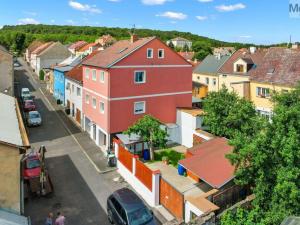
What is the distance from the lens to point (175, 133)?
102 feet

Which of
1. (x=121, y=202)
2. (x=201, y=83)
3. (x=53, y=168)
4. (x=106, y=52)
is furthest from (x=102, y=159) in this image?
(x=201, y=83)

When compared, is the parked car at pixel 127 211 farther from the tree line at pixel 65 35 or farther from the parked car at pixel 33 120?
the tree line at pixel 65 35

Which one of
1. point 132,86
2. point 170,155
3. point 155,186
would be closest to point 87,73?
point 132,86

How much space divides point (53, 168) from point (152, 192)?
983 cm

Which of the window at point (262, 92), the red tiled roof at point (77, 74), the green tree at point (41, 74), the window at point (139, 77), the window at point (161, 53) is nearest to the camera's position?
the window at point (139, 77)

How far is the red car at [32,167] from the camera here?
2166 centimetres

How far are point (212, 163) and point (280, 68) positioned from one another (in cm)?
2095

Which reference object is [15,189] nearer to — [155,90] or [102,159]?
[102,159]

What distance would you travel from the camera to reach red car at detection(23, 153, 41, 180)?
21.7 metres

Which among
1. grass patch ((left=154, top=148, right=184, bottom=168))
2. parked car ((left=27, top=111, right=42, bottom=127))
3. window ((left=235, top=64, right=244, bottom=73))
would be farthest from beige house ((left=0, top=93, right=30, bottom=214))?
window ((left=235, top=64, right=244, bottom=73))

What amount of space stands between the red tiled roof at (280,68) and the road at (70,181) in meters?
21.9

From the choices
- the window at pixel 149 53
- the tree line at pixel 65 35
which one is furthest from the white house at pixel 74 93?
the tree line at pixel 65 35

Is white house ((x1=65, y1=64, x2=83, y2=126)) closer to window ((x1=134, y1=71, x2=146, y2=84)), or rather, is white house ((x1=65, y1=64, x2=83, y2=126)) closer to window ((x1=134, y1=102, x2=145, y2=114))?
window ((x1=134, y1=102, x2=145, y2=114))

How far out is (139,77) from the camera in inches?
1151
